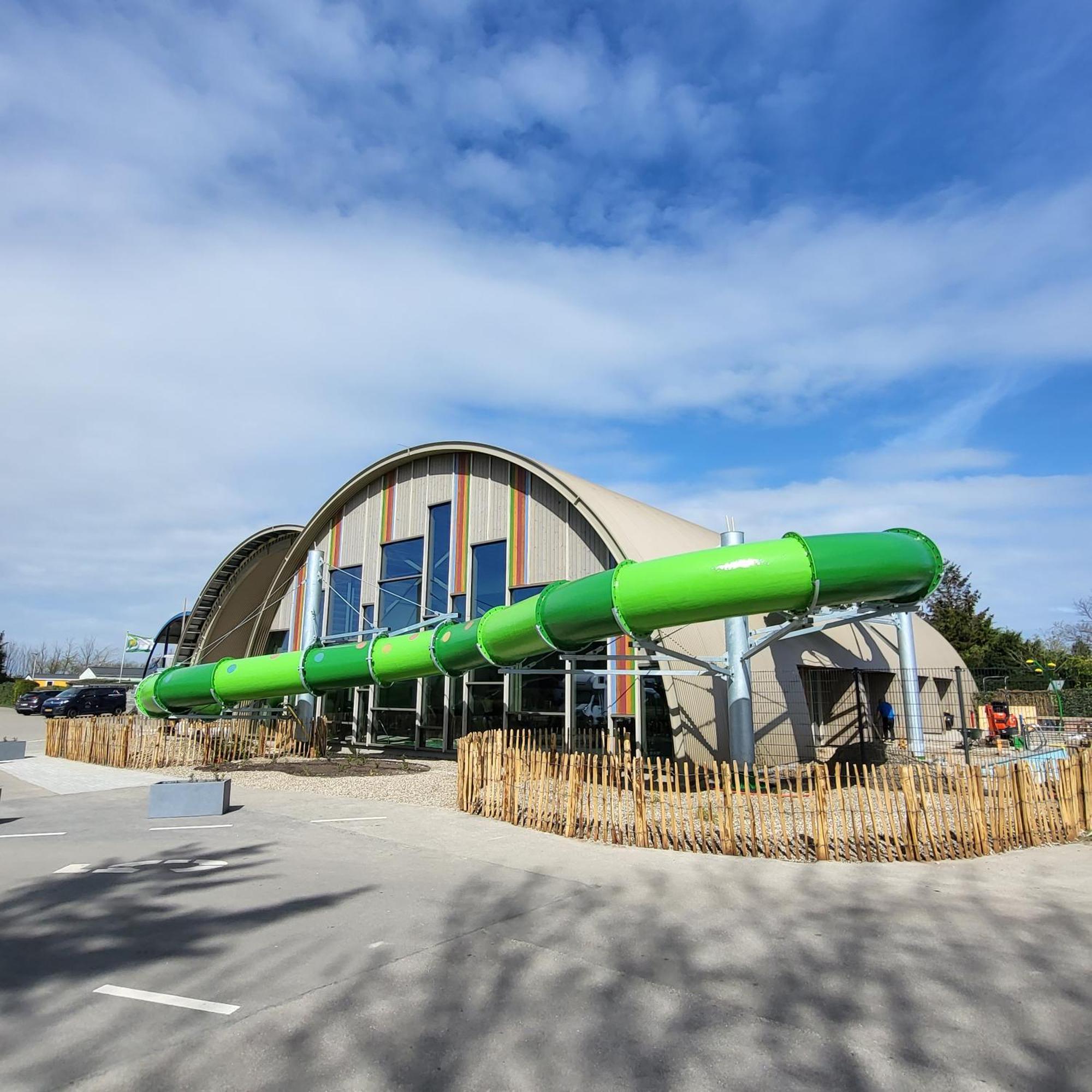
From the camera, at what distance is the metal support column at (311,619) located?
2023 cm

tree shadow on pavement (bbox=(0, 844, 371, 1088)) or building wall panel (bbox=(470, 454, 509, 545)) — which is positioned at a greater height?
building wall panel (bbox=(470, 454, 509, 545))

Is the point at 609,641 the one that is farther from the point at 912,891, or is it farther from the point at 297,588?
the point at 297,588

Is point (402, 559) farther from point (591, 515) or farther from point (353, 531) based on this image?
point (591, 515)

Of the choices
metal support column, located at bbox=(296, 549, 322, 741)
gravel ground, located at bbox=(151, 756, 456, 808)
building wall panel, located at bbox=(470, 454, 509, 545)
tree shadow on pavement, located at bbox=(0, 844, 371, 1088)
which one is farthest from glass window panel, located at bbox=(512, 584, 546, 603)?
tree shadow on pavement, located at bbox=(0, 844, 371, 1088)

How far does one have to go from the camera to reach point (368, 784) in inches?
591

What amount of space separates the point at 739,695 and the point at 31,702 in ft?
149

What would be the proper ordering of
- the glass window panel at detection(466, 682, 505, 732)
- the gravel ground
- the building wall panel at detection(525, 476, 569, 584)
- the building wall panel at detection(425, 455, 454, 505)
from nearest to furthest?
the gravel ground, the building wall panel at detection(525, 476, 569, 584), the glass window panel at detection(466, 682, 505, 732), the building wall panel at detection(425, 455, 454, 505)

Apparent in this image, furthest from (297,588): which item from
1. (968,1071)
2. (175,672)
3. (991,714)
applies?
(968,1071)

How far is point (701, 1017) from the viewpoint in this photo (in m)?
4.60

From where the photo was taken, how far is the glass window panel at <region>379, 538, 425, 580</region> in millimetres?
21828

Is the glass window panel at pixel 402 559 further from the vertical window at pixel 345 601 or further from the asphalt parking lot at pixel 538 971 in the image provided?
the asphalt parking lot at pixel 538 971

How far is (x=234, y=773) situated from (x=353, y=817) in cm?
650

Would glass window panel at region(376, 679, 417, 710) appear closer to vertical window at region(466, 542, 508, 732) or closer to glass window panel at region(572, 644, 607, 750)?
vertical window at region(466, 542, 508, 732)

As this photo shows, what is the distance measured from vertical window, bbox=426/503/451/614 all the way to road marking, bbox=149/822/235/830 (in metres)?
9.93
